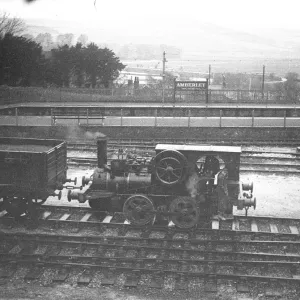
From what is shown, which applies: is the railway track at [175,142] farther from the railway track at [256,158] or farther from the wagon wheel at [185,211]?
the wagon wheel at [185,211]

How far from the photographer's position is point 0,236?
11.1 meters

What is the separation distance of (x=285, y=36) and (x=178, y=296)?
146634 millimetres

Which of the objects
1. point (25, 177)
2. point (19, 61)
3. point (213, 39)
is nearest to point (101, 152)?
point (25, 177)

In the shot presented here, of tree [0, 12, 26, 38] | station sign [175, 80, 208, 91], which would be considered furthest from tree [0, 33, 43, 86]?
station sign [175, 80, 208, 91]

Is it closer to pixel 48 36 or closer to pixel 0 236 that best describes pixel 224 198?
pixel 0 236

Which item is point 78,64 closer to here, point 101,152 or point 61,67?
point 61,67

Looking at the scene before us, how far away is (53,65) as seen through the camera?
1779 inches

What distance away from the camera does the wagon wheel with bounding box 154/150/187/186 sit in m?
11.4

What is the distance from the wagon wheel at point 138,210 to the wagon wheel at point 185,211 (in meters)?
0.55

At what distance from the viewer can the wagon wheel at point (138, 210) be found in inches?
456

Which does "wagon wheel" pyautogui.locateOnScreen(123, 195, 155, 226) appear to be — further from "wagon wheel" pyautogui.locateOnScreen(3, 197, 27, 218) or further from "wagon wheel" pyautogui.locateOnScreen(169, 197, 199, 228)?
"wagon wheel" pyautogui.locateOnScreen(3, 197, 27, 218)

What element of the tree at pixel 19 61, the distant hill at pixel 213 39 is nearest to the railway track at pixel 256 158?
the tree at pixel 19 61

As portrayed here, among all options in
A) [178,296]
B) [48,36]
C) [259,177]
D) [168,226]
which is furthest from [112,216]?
[48,36]

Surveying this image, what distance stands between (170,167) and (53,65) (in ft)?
119
